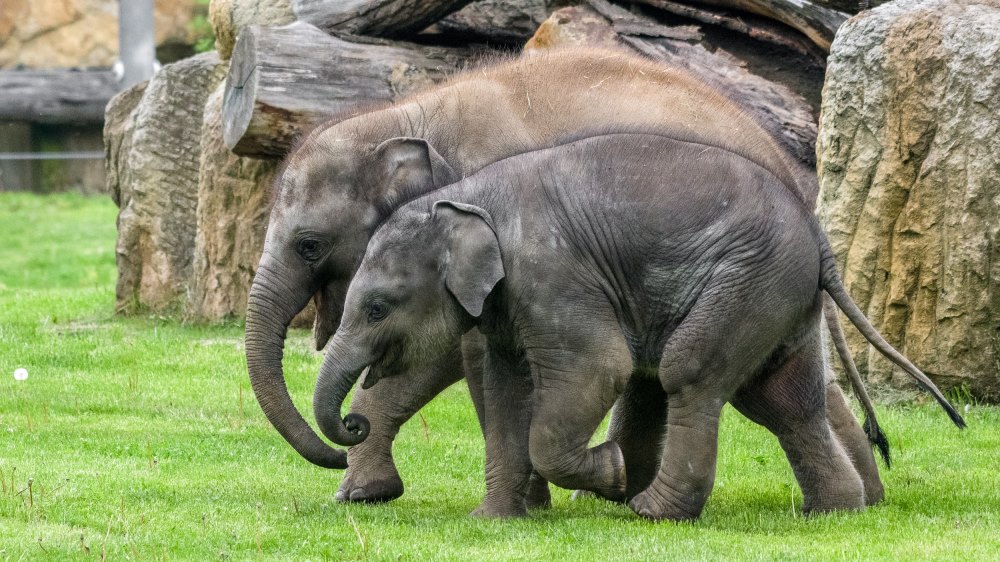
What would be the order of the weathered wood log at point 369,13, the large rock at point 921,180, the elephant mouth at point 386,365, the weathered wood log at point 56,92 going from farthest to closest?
the weathered wood log at point 56,92, the weathered wood log at point 369,13, the large rock at point 921,180, the elephant mouth at point 386,365

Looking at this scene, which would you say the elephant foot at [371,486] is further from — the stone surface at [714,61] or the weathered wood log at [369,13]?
the weathered wood log at [369,13]

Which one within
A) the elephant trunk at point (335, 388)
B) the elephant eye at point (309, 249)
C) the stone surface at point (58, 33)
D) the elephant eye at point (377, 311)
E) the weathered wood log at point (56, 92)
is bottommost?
the stone surface at point (58, 33)

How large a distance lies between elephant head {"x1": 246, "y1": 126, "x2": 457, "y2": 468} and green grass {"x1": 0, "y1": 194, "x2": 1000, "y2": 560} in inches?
32.3

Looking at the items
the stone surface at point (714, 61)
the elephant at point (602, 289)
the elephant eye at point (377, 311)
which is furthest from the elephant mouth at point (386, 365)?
the stone surface at point (714, 61)

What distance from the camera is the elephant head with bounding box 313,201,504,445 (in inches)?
261

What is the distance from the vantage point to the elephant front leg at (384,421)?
298 inches

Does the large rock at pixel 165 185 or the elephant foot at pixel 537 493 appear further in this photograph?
the large rock at pixel 165 185

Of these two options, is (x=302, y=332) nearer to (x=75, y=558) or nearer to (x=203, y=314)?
(x=203, y=314)

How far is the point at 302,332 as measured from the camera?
1291 centimetres

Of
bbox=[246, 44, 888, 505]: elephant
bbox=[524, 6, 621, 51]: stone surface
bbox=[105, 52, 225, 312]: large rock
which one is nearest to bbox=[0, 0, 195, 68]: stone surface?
bbox=[105, 52, 225, 312]: large rock

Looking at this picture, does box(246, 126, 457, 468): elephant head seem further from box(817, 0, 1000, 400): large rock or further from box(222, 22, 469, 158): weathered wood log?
box(817, 0, 1000, 400): large rock

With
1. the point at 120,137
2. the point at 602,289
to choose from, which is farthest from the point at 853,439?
the point at 120,137

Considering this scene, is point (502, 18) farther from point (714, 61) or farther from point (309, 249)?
point (309, 249)

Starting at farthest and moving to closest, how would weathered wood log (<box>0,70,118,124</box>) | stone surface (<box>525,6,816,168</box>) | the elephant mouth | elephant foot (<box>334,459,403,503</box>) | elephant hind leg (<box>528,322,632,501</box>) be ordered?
weathered wood log (<box>0,70,118,124</box>) → stone surface (<box>525,6,816,168</box>) → elephant foot (<box>334,459,403,503</box>) → the elephant mouth → elephant hind leg (<box>528,322,632,501</box>)
